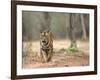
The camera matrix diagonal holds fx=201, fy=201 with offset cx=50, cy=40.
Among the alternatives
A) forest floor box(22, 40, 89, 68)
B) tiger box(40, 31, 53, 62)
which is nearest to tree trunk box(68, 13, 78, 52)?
forest floor box(22, 40, 89, 68)

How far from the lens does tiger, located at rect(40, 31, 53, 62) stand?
1.94 meters

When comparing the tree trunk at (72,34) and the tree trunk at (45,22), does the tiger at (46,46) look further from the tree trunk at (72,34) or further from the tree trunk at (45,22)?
the tree trunk at (72,34)

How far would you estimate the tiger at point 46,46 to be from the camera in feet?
6.35

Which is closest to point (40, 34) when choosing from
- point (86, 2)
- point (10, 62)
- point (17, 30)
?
point (17, 30)

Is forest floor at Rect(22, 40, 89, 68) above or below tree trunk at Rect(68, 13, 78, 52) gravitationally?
below

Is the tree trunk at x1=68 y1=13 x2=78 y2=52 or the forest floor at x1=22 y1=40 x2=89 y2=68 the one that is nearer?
the forest floor at x1=22 y1=40 x2=89 y2=68

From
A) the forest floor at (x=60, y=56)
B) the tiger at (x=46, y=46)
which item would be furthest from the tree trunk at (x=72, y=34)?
the tiger at (x=46, y=46)

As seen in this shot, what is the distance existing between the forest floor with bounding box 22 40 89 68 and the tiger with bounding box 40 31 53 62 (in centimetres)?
3

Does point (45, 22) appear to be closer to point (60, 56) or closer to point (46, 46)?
point (46, 46)

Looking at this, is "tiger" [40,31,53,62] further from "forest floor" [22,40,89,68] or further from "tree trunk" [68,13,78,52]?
"tree trunk" [68,13,78,52]

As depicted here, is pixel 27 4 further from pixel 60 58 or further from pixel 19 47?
pixel 60 58

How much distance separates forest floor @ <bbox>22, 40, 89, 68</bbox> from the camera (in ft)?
6.20

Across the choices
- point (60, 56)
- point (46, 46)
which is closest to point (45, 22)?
point (46, 46)

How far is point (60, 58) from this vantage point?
78.3 inches
